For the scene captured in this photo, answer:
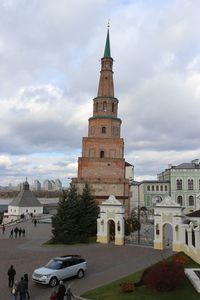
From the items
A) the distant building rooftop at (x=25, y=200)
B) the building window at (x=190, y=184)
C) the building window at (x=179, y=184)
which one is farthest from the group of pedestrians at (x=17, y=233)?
the building window at (x=190, y=184)

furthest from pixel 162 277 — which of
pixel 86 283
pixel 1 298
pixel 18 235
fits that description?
pixel 18 235

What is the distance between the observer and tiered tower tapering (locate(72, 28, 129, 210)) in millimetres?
48688

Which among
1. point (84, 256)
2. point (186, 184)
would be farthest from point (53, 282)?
point (186, 184)

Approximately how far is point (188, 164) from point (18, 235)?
43.7 m

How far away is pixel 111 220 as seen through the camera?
32.3 m

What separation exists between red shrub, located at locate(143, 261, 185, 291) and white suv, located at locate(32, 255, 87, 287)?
4450 mm

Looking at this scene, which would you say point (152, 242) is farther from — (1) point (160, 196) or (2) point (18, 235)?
(1) point (160, 196)

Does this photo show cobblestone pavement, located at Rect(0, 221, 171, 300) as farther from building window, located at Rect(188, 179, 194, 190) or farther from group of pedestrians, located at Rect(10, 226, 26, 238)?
building window, located at Rect(188, 179, 194, 190)

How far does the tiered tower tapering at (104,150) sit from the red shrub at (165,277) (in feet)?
107

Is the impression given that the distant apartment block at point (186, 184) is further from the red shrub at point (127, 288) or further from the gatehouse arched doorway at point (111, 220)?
the red shrub at point (127, 288)

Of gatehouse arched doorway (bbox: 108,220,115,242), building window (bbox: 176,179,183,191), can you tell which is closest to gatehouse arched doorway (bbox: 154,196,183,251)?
gatehouse arched doorway (bbox: 108,220,115,242)

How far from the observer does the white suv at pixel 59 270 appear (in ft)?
54.6

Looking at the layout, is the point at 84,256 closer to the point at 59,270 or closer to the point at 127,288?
the point at 59,270

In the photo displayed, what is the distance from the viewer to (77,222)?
3328cm
